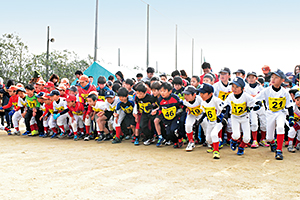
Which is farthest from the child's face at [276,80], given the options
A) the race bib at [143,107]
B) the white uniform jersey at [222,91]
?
the race bib at [143,107]

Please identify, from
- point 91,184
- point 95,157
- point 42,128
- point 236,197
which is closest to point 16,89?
point 42,128

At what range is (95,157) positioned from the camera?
5.12m

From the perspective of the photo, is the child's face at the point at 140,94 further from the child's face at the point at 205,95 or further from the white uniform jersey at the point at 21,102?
the white uniform jersey at the point at 21,102

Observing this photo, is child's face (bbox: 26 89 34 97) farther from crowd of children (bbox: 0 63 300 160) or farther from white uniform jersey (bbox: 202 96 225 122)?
white uniform jersey (bbox: 202 96 225 122)

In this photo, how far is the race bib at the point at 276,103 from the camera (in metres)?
5.24

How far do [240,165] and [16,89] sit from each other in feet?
25.8

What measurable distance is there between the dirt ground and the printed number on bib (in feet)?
2.85

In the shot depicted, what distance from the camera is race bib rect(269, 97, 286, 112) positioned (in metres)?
5.24

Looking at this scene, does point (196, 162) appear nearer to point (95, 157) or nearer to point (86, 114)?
point (95, 157)

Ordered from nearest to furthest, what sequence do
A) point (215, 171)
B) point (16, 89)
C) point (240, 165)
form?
point (215, 171)
point (240, 165)
point (16, 89)

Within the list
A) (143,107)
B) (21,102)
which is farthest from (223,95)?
(21,102)

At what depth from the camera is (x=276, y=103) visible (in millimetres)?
5262

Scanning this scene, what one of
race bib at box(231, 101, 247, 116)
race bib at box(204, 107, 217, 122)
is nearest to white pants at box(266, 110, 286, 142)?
race bib at box(231, 101, 247, 116)

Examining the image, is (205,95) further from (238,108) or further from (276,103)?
(276,103)
